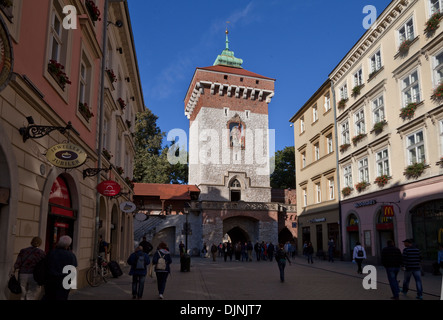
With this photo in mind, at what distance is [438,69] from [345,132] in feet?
32.7

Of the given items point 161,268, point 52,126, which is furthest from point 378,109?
point 52,126

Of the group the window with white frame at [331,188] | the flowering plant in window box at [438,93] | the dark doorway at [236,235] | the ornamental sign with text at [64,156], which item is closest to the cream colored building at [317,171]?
the window with white frame at [331,188]

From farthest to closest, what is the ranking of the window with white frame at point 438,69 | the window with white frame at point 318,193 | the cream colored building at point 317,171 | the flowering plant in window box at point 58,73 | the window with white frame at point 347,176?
1. the window with white frame at point 318,193
2. the cream colored building at point 317,171
3. the window with white frame at point 347,176
4. the window with white frame at point 438,69
5. the flowering plant in window box at point 58,73

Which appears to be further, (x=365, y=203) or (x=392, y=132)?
(x=365, y=203)

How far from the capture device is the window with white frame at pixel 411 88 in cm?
1892

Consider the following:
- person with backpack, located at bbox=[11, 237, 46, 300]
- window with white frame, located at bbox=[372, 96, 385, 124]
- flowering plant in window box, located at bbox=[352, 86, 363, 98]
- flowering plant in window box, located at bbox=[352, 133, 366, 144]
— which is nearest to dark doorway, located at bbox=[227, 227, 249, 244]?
flowering plant in window box, located at bbox=[352, 133, 366, 144]

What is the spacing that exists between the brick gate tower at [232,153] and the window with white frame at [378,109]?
2151 cm

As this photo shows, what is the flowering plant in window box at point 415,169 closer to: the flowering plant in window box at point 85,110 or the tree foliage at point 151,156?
the flowering plant in window box at point 85,110

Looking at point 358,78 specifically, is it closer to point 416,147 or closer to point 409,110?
point 409,110

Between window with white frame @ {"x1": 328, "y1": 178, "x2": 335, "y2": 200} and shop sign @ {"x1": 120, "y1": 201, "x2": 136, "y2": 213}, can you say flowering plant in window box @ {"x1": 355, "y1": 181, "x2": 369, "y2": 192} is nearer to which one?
window with white frame @ {"x1": 328, "y1": 178, "x2": 335, "y2": 200}

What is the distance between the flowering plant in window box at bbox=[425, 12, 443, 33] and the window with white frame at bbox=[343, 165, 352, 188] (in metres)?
10.6

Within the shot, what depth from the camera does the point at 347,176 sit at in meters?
26.6

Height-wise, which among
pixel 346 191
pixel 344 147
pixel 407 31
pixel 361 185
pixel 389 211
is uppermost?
pixel 407 31

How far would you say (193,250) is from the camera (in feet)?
133
